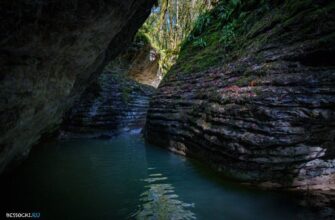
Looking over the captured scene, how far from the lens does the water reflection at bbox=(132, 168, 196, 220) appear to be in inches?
135

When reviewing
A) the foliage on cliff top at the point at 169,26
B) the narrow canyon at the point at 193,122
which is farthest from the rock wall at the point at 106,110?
the foliage on cliff top at the point at 169,26

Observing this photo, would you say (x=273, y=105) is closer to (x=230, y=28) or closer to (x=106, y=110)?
(x=230, y=28)

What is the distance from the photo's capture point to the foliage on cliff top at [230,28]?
6.24 metres

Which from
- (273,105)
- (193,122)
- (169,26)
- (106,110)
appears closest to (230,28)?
(193,122)

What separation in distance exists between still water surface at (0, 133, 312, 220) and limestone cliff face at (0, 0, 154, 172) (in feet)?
4.04

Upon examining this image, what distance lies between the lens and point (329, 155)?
12.9ft

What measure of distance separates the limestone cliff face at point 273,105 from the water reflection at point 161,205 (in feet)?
4.52

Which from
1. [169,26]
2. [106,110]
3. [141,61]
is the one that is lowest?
[106,110]

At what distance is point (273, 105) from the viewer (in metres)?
4.50

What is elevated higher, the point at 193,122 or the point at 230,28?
the point at 230,28

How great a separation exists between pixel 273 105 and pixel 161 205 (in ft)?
9.02

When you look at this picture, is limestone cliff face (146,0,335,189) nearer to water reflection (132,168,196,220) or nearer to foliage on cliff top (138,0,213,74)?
water reflection (132,168,196,220)

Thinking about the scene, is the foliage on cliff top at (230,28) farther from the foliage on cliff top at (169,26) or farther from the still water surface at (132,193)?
the foliage on cliff top at (169,26)

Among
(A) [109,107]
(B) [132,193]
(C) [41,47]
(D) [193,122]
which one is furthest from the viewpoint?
(A) [109,107]
